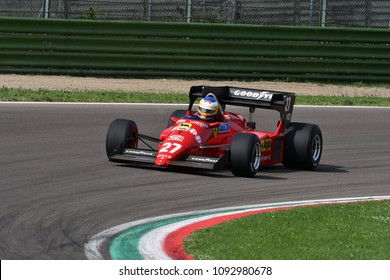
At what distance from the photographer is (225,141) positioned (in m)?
13.7

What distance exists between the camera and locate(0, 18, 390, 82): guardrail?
2355 cm

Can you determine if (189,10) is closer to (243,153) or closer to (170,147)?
(170,147)

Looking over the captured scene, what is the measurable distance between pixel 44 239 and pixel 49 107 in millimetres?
10165

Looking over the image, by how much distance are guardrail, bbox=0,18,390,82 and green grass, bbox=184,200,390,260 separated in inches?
544

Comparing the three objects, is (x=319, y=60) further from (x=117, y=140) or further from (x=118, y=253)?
(x=118, y=253)

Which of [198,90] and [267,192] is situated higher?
[198,90]

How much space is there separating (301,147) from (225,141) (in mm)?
1133

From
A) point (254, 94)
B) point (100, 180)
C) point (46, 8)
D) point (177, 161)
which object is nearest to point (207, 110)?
point (177, 161)

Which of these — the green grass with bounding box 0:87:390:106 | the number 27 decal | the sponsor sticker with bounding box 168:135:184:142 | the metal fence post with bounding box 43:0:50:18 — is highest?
the metal fence post with bounding box 43:0:50:18

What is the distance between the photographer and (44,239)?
8.77 m

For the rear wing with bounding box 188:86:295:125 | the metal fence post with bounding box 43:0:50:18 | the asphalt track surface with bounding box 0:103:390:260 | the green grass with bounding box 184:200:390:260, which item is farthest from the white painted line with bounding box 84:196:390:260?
the metal fence post with bounding box 43:0:50:18

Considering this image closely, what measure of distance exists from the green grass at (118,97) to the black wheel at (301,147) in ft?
22.1

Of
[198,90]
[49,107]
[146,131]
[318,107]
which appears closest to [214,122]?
[198,90]

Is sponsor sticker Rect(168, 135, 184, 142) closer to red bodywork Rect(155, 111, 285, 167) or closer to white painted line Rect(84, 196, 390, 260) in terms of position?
red bodywork Rect(155, 111, 285, 167)
